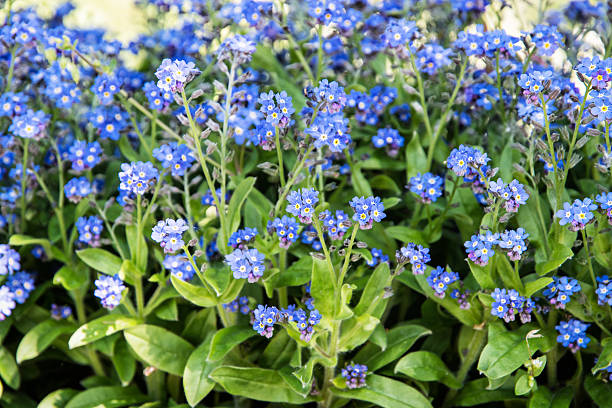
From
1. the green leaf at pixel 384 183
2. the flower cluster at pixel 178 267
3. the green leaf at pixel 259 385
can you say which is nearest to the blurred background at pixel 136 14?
the green leaf at pixel 384 183

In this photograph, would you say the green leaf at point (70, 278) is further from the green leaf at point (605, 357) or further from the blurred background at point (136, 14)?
the green leaf at point (605, 357)

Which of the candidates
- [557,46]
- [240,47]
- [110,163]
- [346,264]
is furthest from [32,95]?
[557,46]

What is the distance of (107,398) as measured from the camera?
276cm

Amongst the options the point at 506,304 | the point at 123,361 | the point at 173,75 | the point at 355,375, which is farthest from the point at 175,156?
the point at 506,304

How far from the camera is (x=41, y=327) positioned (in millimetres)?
2803

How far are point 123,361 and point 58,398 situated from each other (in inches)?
13.6

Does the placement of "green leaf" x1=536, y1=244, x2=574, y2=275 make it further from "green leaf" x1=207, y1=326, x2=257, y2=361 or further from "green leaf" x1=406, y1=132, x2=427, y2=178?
"green leaf" x1=207, y1=326, x2=257, y2=361

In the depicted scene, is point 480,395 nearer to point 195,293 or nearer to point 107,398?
point 195,293

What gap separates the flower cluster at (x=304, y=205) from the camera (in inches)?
82.1

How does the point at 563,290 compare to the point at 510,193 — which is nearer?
the point at 510,193

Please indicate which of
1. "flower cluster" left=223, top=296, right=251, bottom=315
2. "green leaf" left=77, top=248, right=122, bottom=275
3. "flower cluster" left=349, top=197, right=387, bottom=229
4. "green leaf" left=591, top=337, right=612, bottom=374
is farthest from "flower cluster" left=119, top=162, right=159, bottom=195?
"green leaf" left=591, top=337, right=612, bottom=374

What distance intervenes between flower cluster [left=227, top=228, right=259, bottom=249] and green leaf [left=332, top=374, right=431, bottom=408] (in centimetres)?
67

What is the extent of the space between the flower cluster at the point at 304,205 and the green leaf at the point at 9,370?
5.14ft

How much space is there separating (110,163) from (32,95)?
1.76 feet
